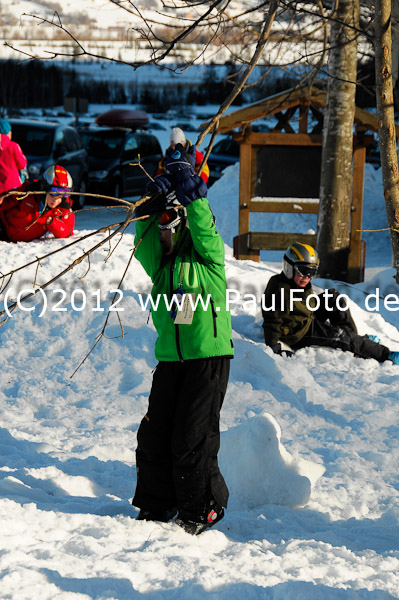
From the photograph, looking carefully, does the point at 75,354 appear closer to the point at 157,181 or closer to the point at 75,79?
the point at 157,181

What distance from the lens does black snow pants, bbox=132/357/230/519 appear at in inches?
139

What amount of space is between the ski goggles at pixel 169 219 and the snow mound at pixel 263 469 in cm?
143

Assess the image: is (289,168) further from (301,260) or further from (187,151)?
(187,151)

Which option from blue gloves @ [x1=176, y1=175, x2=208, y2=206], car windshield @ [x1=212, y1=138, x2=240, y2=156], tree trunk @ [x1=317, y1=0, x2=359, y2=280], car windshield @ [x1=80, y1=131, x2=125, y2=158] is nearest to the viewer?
blue gloves @ [x1=176, y1=175, x2=208, y2=206]

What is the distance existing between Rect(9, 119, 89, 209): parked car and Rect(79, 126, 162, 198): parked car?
927mm

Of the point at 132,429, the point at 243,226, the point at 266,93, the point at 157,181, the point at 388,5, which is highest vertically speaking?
the point at 266,93

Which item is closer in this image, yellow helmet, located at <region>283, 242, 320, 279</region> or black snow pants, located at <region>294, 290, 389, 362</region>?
yellow helmet, located at <region>283, 242, 320, 279</region>

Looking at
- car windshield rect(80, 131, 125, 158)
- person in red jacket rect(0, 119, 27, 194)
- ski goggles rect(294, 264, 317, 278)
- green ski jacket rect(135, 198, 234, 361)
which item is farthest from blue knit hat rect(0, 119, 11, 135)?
car windshield rect(80, 131, 125, 158)

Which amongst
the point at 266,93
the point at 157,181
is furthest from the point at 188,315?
the point at 266,93

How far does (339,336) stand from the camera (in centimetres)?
679

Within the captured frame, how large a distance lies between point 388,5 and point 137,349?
337cm

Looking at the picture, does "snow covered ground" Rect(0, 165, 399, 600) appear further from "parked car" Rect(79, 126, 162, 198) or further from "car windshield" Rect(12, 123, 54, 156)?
"parked car" Rect(79, 126, 162, 198)

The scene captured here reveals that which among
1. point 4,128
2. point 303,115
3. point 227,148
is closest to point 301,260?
point 4,128

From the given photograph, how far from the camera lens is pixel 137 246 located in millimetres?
3586
